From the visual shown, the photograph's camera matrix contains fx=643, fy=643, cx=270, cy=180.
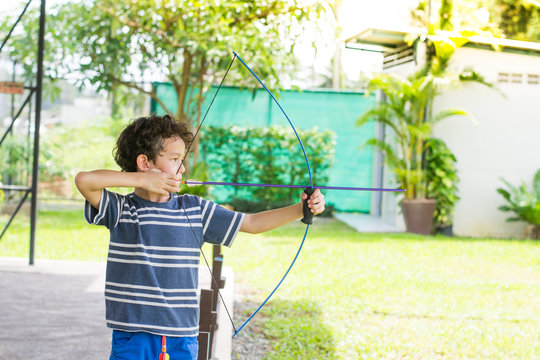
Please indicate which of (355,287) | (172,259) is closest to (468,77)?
(355,287)

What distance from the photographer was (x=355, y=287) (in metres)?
4.34

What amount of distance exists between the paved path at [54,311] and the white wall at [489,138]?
12.8 feet

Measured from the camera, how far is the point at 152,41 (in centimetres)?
656

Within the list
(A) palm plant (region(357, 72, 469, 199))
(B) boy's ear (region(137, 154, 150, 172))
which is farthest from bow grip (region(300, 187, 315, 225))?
(A) palm plant (region(357, 72, 469, 199))

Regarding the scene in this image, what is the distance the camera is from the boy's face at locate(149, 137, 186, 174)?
5.25 ft

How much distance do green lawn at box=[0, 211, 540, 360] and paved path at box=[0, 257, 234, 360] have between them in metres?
0.43

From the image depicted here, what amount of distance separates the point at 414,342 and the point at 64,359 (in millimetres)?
1639

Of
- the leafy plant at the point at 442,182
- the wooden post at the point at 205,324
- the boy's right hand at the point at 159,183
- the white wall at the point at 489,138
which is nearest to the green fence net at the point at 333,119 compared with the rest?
the white wall at the point at 489,138

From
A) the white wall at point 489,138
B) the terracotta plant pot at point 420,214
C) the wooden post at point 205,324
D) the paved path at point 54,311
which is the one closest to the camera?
the wooden post at point 205,324

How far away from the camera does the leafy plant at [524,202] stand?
23.0 feet

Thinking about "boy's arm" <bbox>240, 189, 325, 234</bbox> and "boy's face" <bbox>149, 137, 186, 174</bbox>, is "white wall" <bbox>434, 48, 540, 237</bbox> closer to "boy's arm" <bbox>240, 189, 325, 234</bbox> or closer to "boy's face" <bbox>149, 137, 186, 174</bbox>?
"boy's arm" <bbox>240, 189, 325, 234</bbox>

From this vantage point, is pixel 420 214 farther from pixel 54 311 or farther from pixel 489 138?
pixel 54 311

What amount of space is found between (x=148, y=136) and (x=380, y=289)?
3017 mm

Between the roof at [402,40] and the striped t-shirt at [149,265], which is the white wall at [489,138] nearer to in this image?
the roof at [402,40]
